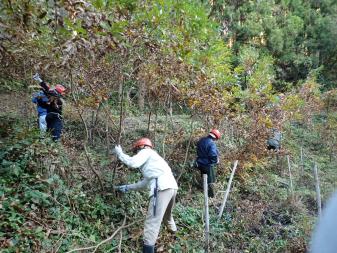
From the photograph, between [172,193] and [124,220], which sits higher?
[172,193]

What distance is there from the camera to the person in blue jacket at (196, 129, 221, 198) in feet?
30.3

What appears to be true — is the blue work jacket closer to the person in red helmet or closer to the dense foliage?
the dense foliage

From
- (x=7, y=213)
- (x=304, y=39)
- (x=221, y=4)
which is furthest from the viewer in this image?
(x=304, y=39)

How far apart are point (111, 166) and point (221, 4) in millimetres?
12805

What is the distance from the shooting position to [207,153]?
934 centimetres

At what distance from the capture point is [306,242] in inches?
299

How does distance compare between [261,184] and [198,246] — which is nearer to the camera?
[198,246]

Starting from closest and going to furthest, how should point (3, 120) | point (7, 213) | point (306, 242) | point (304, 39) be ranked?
point (7, 213) < point (306, 242) < point (3, 120) < point (304, 39)

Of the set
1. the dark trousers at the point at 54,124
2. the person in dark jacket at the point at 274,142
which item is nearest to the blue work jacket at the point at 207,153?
the person in dark jacket at the point at 274,142

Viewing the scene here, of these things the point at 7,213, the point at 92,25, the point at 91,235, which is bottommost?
the point at 91,235

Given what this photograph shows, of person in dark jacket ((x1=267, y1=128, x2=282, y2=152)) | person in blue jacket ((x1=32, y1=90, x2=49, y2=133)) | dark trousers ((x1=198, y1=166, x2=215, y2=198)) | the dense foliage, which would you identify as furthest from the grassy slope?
person in dark jacket ((x1=267, y1=128, x2=282, y2=152))

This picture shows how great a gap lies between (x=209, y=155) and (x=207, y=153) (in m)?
0.07

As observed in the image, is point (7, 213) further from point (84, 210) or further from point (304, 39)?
point (304, 39)

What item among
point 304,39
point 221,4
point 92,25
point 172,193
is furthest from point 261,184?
point 304,39
